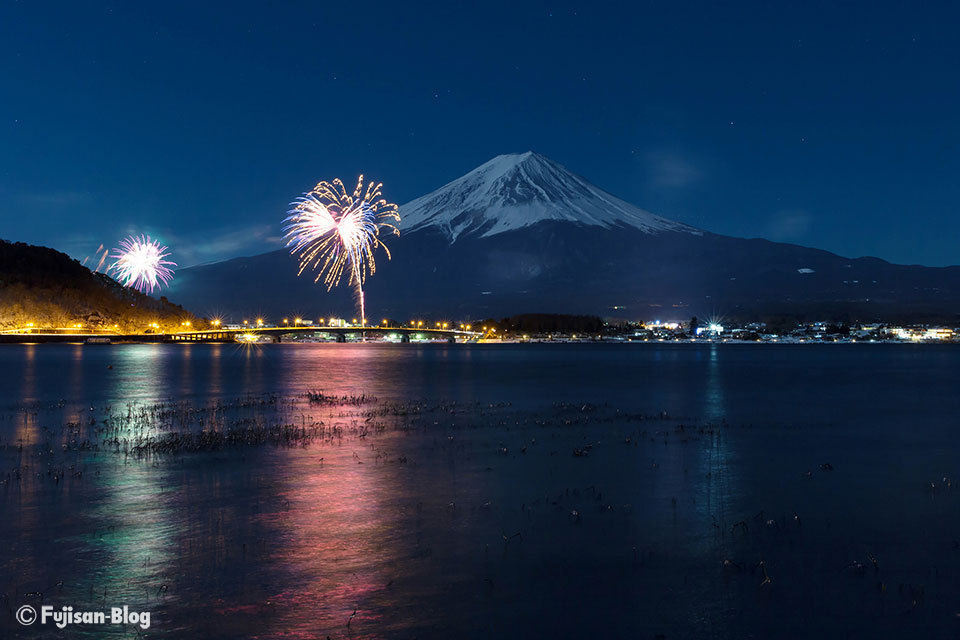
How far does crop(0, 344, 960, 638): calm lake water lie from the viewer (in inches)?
330

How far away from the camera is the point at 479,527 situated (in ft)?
38.3

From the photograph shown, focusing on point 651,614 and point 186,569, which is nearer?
point 651,614

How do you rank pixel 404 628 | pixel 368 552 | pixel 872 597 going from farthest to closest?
pixel 368 552, pixel 872 597, pixel 404 628

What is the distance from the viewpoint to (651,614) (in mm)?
8469

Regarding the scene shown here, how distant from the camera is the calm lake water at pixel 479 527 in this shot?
8.39 metres

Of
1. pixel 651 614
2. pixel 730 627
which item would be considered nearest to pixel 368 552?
pixel 651 614

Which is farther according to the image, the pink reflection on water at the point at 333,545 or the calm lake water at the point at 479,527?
the calm lake water at the point at 479,527

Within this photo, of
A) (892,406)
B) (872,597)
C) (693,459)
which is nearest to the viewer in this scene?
(872,597)

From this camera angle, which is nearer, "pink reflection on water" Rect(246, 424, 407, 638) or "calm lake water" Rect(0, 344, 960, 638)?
"pink reflection on water" Rect(246, 424, 407, 638)

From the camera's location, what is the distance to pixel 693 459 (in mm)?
18156

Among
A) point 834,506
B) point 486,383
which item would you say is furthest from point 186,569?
point 486,383

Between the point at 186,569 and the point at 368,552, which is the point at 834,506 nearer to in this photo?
the point at 368,552

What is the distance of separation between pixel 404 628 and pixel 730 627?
3401mm

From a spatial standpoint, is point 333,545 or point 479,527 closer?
point 333,545
